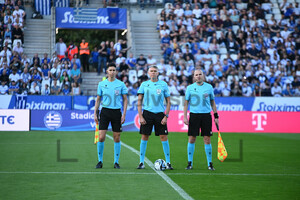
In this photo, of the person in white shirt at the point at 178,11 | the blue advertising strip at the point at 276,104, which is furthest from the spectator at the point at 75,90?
the blue advertising strip at the point at 276,104

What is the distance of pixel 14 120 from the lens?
2230 cm

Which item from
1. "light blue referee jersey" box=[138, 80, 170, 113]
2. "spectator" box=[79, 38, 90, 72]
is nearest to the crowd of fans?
"spectator" box=[79, 38, 90, 72]

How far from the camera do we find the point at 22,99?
2341 cm

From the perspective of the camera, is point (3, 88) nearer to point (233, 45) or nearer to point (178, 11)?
point (178, 11)

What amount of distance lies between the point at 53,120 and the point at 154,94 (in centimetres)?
1421

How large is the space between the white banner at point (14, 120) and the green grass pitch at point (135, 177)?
8229mm

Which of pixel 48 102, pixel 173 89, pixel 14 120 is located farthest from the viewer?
pixel 173 89

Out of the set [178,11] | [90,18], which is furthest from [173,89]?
[90,18]

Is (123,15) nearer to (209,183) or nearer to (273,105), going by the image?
(273,105)

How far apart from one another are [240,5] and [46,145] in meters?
20.3

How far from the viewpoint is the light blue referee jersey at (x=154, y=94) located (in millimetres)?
9906

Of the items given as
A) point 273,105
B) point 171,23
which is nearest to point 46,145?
point 273,105

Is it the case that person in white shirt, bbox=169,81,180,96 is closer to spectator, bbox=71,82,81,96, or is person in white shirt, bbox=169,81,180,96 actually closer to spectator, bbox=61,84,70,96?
spectator, bbox=71,82,81,96

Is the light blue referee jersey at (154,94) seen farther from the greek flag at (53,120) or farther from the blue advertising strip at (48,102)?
the blue advertising strip at (48,102)
